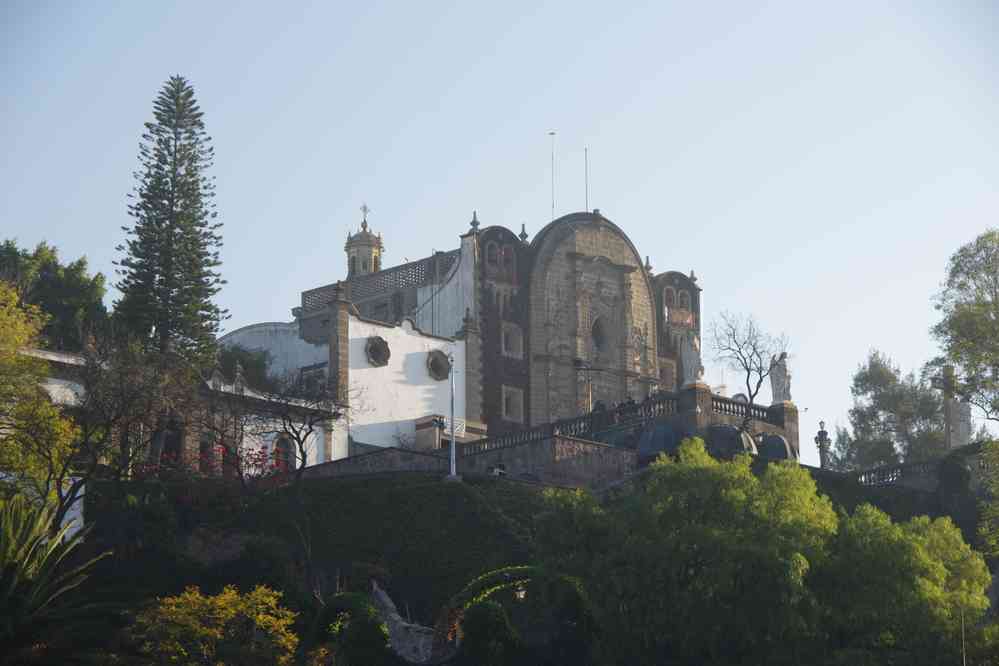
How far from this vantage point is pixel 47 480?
44.4 metres

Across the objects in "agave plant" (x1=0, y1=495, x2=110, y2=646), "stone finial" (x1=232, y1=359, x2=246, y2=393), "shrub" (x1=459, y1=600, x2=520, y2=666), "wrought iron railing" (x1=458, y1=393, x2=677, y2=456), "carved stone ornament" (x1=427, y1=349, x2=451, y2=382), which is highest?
"carved stone ornament" (x1=427, y1=349, x2=451, y2=382)

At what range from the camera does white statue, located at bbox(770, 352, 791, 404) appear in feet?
204

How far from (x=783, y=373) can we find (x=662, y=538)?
81.5 feet

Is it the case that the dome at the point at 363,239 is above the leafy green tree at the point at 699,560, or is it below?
above

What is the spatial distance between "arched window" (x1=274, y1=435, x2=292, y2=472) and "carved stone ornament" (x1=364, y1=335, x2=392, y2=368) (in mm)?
5068

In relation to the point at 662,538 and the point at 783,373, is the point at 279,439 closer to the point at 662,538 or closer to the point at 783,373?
the point at 783,373

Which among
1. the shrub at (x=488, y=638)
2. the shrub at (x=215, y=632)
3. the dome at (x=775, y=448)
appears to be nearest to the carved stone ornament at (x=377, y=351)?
the dome at (x=775, y=448)

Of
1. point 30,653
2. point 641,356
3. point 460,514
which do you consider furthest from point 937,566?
point 641,356

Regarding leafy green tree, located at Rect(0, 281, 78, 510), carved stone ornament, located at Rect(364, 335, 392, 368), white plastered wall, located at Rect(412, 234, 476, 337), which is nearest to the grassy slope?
leafy green tree, located at Rect(0, 281, 78, 510)

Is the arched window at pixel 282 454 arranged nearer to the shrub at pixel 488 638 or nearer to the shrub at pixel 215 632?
the shrub at pixel 215 632

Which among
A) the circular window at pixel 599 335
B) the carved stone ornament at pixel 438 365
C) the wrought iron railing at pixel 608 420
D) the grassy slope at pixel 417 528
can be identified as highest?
the circular window at pixel 599 335

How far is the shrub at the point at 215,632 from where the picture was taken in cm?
3728

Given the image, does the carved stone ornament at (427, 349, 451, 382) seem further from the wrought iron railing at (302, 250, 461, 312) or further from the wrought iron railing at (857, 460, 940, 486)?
the wrought iron railing at (857, 460, 940, 486)

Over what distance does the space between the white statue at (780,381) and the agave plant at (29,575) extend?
28.2 m
